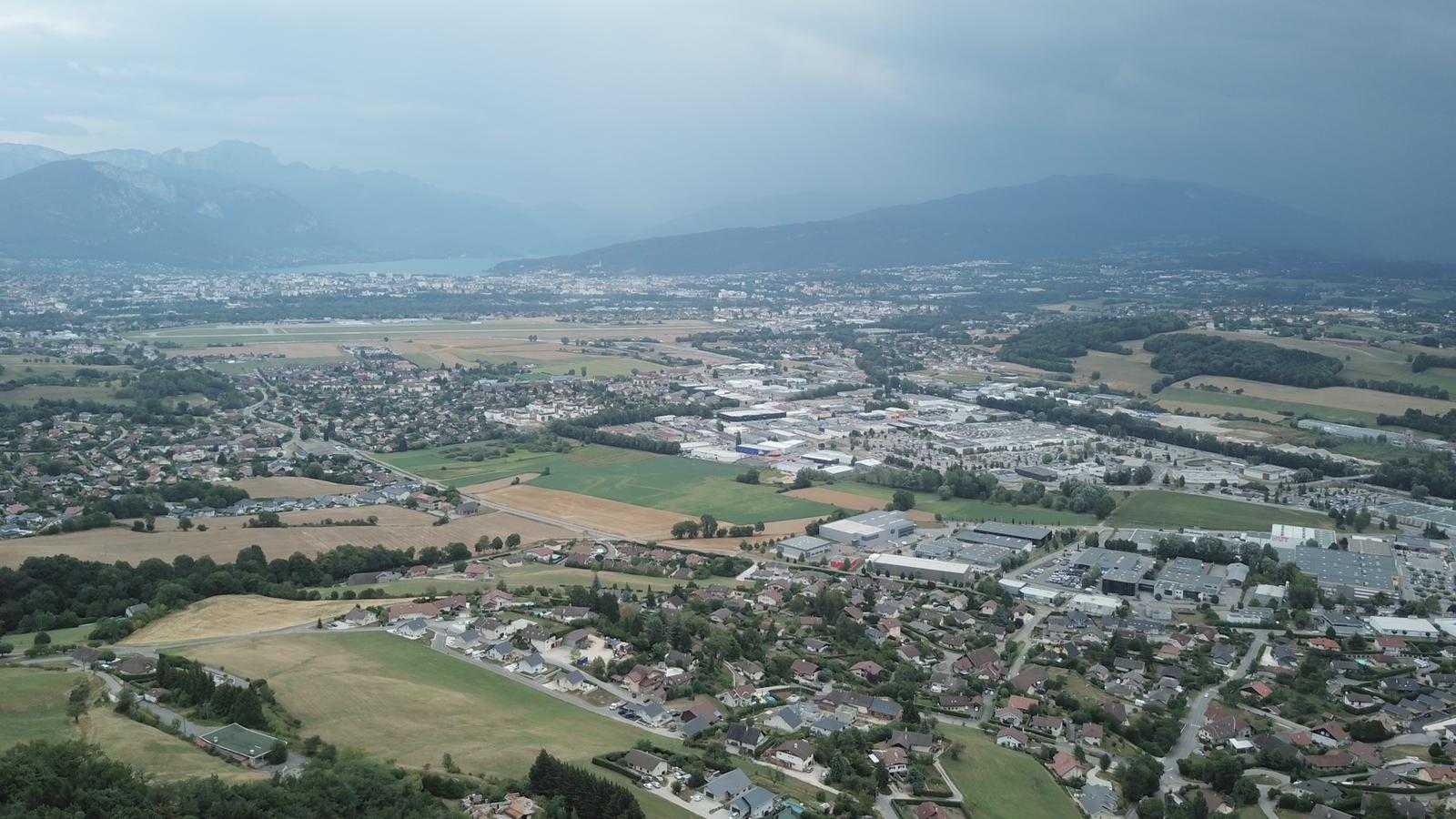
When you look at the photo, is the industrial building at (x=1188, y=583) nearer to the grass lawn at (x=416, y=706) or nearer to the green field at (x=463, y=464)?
the grass lawn at (x=416, y=706)

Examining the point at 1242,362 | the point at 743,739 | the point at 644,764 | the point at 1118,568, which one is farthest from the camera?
the point at 1242,362

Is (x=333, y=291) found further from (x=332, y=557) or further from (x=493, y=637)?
(x=493, y=637)

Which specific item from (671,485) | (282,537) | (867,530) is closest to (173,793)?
(282,537)

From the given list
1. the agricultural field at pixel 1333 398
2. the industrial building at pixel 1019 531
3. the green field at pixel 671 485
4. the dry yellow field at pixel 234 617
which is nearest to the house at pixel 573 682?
the dry yellow field at pixel 234 617

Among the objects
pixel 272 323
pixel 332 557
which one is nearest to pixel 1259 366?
pixel 332 557

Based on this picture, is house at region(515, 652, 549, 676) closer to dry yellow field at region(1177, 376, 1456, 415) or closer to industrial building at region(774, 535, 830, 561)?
industrial building at region(774, 535, 830, 561)

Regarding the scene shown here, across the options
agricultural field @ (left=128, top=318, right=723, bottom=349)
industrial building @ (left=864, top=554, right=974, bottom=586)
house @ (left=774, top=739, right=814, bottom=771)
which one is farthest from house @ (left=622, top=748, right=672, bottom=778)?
agricultural field @ (left=128, top=318, right=723, bottom=349)

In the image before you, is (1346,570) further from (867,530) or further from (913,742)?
(913,742)
